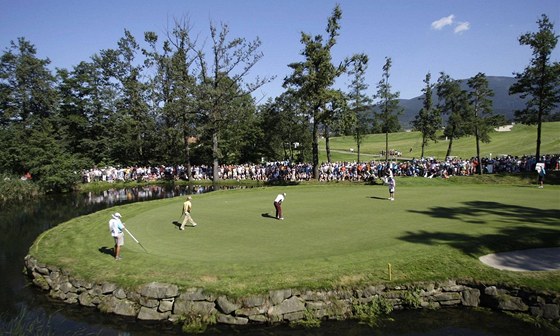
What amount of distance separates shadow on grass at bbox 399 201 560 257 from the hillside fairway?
0.15 ft

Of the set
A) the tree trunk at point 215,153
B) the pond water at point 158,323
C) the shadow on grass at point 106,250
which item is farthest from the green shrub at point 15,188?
the shadow on grass at point 106,250

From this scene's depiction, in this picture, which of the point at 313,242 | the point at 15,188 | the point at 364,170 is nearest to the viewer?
the point at 313,242

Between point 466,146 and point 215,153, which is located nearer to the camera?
point 215,153

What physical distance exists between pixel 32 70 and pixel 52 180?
26.6 metres

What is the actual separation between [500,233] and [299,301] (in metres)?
10.2

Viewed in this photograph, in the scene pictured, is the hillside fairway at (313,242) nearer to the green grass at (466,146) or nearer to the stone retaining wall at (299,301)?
the stone retaining wall at (299,301)

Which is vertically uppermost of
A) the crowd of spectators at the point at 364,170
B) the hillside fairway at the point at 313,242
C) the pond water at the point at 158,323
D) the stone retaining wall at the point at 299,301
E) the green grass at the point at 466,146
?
the green grass at the point at 466,146

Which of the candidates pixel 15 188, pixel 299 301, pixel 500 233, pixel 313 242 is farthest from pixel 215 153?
pixel 299 301

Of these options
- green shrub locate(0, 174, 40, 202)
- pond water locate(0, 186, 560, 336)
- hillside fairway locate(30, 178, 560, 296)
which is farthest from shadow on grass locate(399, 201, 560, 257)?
green shrub locate(0, 174, 40, 202)

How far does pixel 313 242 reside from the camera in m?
16.3

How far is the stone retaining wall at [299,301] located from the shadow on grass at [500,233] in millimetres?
2357

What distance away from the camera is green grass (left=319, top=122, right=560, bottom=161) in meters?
64.6

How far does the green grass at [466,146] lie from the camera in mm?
64606

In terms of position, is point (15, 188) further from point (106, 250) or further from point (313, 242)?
point (313, 242)
